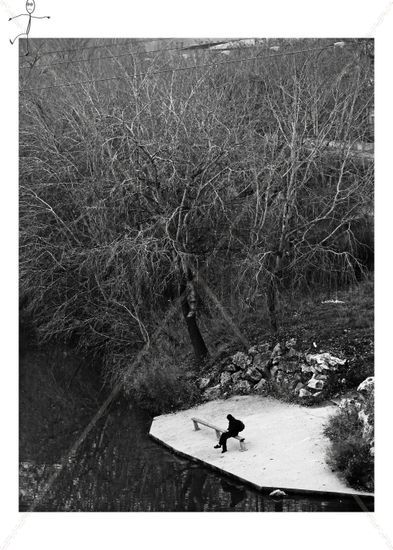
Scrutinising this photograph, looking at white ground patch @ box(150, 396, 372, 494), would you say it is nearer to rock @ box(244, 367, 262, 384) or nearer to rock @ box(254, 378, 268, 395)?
rock @ box(254, 378, 268, 395)

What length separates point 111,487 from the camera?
15.8 feet

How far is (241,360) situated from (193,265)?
82 centimetres

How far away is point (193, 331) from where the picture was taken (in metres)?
5.59

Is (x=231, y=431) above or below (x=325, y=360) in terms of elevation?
below

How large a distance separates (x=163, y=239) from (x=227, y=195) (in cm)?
61

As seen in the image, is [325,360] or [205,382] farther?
[205,382]

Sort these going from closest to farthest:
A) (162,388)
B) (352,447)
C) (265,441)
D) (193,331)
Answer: (352,447) < (265,441) < (162,388) < (193,331)

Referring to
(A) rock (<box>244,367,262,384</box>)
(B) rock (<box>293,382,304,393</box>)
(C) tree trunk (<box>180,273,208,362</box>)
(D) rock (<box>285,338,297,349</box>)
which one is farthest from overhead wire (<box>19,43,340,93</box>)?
(B) rock (<box>293,382,304,393</box>)

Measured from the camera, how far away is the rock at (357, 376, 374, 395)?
5.05 metres

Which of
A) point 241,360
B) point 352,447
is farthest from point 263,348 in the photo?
point 352,447

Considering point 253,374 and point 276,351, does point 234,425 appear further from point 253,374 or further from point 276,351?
point 276,351

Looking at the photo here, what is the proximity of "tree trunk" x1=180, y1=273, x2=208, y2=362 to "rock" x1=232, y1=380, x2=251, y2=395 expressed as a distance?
0.37 metres
